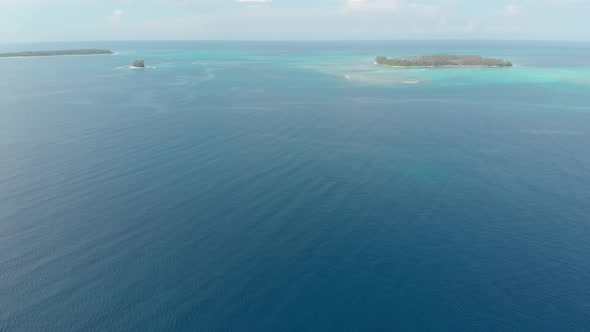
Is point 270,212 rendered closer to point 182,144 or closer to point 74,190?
point 74,190

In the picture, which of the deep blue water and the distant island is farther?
the distant island

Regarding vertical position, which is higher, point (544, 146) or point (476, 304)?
point (544, 146)

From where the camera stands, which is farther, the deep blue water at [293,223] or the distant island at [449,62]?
the distant island at [449,62]

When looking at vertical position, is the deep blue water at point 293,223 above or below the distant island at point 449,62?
below

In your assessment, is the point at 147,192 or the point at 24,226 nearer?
the point at 24,226

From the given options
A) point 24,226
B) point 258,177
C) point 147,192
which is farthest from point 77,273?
point 258,177

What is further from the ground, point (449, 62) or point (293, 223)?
point (449, 62)

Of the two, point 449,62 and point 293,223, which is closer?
point 293,223

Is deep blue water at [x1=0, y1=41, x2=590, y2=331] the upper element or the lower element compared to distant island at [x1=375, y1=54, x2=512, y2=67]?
lower
